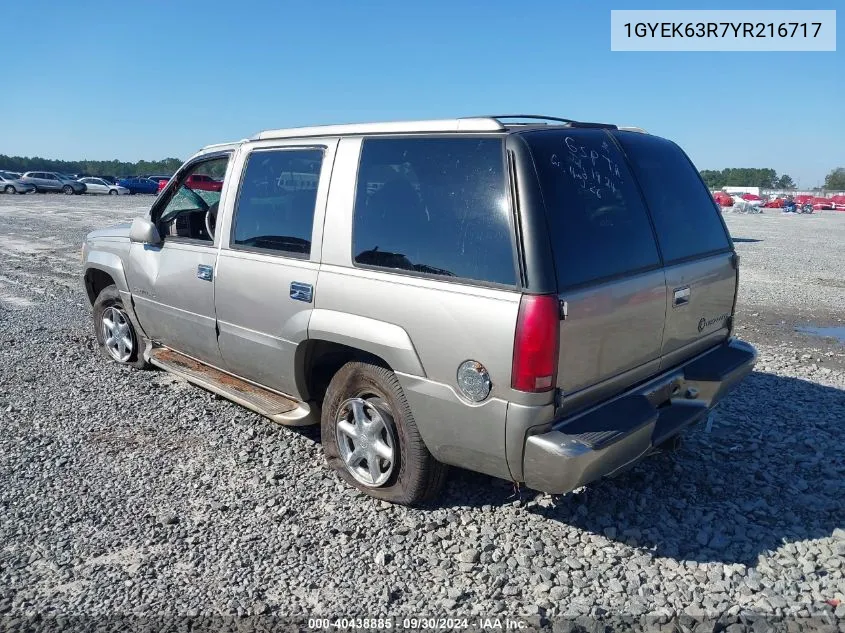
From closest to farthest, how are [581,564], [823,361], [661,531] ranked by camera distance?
1. [581,564]
2. [661,531]
3. [823,361]

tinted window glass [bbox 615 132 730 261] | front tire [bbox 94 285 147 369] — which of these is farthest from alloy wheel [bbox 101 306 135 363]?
tinted window glass [bbox 615 132 730 261]

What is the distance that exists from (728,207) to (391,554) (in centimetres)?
5036

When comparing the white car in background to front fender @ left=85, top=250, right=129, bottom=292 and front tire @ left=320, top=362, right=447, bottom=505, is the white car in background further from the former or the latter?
front tire @ left=320, top=362, right=447, bottom=505

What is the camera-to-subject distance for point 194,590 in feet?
9.99

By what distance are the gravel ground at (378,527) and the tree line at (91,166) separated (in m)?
94.1

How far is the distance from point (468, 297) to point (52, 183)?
174ft

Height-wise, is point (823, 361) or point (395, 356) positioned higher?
point (395, 356)

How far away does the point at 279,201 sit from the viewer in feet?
14.0

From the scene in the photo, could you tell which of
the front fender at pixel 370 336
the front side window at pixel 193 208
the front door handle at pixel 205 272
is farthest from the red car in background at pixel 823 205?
the front fender at pixel 370 336

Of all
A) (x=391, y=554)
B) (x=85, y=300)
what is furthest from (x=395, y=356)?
(x=85, y=300)

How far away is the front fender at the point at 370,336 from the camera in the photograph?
3.36 metres

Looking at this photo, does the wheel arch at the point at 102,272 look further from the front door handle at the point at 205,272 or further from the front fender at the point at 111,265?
the front door handle at the point at 205,272

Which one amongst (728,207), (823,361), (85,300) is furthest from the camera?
(728,207)

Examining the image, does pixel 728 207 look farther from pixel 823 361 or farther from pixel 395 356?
pixel 395 356
